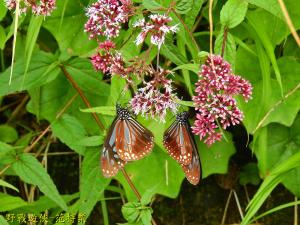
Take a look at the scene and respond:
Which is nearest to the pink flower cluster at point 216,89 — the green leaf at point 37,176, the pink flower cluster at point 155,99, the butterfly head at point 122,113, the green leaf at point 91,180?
the pink flower cluster at point 155,99

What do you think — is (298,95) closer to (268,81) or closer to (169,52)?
(268,81)

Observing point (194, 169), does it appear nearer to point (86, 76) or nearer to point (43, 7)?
point (86, 76)

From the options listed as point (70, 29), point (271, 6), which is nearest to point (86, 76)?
point (70, 29)

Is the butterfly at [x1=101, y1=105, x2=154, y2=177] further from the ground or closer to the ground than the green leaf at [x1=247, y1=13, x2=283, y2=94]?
closer to the ground

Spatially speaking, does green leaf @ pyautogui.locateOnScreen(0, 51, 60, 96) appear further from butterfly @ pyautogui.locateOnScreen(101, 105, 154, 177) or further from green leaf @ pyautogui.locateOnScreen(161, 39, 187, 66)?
green leaf @ pyautogui.locateOnScreen(161, 39, 187, 66)

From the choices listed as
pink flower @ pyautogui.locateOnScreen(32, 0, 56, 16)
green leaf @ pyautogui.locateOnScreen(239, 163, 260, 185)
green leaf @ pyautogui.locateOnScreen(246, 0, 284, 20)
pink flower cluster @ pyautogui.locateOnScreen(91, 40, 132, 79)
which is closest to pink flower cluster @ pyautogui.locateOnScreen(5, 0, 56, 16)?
pink flower @ pyautogui.locateOnScreen(32, 0, 56, 16)
